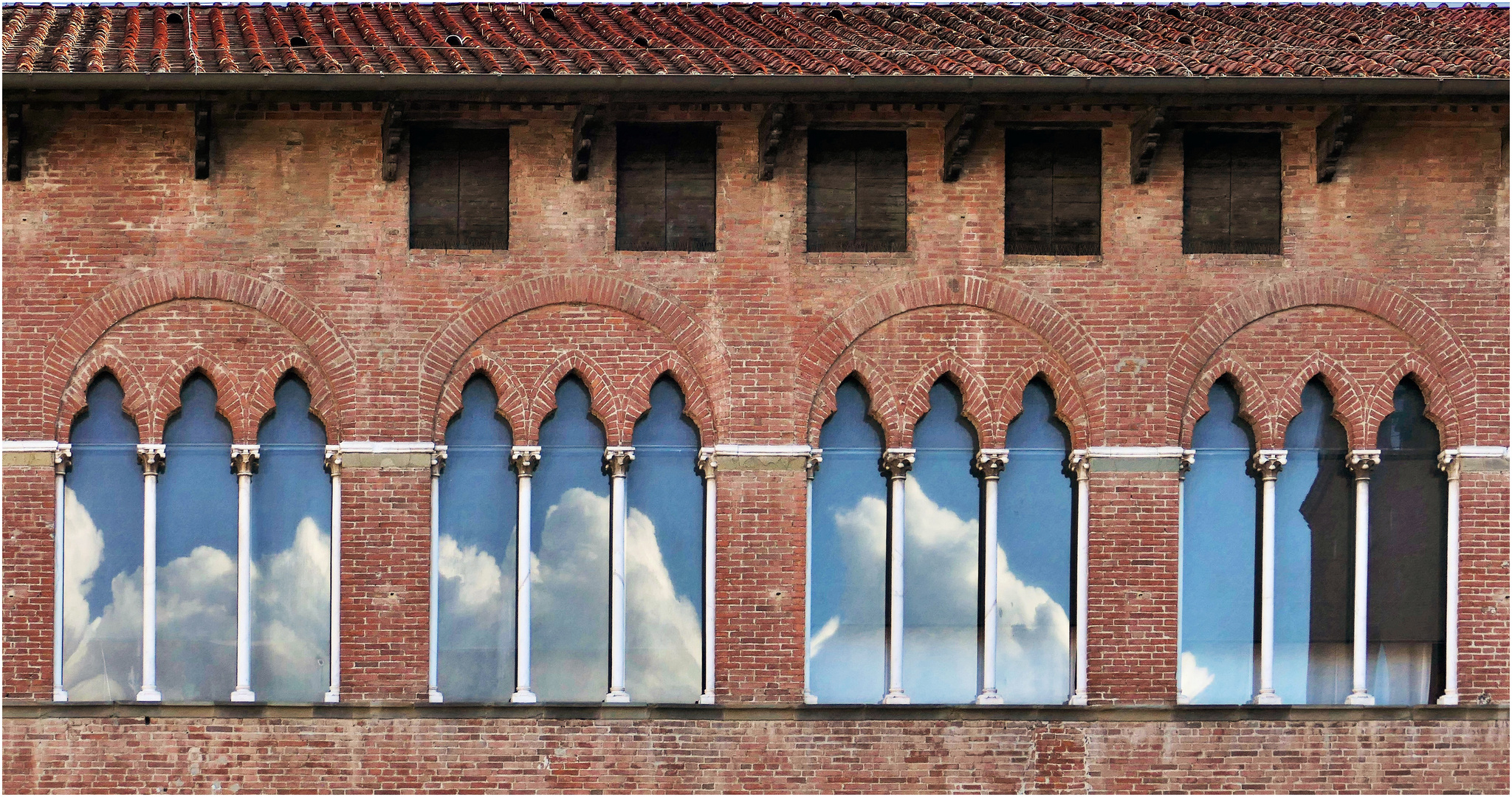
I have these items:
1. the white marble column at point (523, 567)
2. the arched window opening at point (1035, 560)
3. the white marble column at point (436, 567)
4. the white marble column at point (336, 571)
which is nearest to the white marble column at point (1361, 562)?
the arched window opening at point (1035, 560)

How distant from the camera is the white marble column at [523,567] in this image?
15703 millimetres

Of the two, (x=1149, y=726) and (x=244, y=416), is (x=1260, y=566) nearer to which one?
(x=1149, y=726)

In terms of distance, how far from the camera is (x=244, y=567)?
15648mm

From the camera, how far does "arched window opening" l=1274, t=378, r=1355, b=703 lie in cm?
1591

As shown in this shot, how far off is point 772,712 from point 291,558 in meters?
3.70

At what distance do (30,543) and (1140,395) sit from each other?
820 cm

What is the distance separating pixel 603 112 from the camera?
15.8m

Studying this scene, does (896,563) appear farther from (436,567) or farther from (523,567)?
(436,567)

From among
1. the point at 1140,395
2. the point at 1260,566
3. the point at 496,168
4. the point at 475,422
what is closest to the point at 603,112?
the point at 496,168

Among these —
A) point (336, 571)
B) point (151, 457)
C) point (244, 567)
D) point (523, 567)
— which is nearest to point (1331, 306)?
point (523, 567)

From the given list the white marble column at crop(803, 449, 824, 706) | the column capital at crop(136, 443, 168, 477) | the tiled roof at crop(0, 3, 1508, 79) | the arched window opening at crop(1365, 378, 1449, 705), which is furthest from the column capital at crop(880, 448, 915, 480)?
the column capital at crop(136, 443, 168, 477)

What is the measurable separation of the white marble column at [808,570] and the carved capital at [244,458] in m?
3.45

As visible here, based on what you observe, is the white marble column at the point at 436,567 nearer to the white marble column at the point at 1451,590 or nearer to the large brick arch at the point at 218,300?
the large brick arch at the point at 218,300

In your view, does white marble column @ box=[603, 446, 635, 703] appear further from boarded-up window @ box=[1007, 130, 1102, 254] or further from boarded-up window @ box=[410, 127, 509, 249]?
boarded-up window @ box=[1007, 130, 1102, 254]
